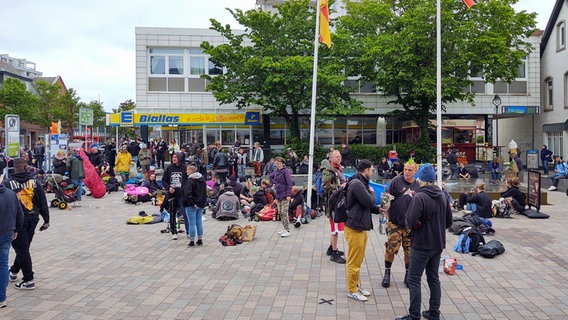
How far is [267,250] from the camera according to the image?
9234 mm

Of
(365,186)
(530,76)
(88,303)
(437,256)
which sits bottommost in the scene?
(88,303)

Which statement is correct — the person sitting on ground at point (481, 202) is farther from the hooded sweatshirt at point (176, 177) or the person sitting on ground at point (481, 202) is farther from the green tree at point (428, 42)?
the green tree at point (428, 42)

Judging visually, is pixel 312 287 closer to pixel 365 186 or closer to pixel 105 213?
pixel 365 186

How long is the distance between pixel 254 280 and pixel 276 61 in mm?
18629

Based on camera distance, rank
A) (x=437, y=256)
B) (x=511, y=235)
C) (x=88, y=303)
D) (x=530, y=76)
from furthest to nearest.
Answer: (x=530, y=76)
(x=511, y=235)
(x=88, y=303)
(x=437, y=256)

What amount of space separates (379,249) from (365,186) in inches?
129

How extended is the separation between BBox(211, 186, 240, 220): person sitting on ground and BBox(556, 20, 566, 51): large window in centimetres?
2728

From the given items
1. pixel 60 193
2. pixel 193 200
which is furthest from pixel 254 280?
pixel 60 193

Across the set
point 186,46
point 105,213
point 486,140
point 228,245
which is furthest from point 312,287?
point 486,140

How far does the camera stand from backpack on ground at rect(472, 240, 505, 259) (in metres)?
8.62

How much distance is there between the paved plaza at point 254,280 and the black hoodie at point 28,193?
1.09 m

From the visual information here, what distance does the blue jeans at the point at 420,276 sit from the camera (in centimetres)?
541

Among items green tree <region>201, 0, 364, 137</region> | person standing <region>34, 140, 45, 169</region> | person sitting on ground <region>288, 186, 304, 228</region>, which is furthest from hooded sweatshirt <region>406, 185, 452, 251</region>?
person standing <region>34, 140, 45, 169</region>

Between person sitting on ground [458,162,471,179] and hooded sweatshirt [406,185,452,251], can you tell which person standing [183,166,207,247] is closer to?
hooded sweatshirt [406,185,452,251]
